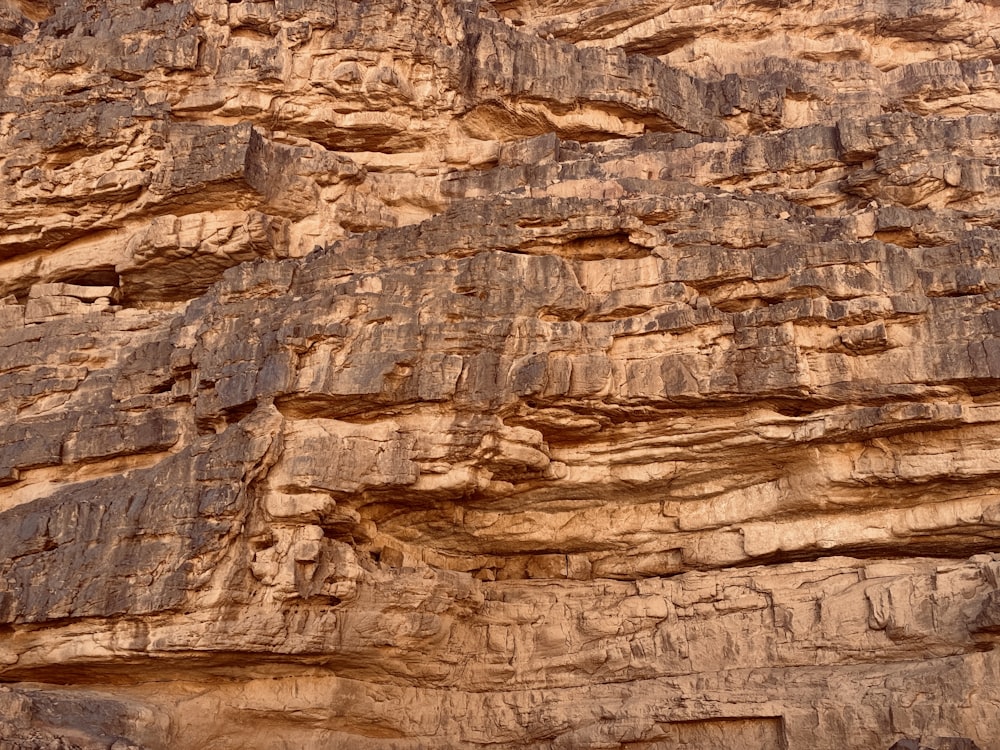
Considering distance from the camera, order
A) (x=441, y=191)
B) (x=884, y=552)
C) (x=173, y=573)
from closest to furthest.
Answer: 1. (x=173, y=573)
2. (x=884, y=552)
3. (x=441, y=191)

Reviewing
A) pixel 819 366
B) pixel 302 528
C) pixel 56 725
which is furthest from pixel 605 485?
pixel 56 725

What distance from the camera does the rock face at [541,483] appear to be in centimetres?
1559

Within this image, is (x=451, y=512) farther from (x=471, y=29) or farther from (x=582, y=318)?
(x=471, y=29)

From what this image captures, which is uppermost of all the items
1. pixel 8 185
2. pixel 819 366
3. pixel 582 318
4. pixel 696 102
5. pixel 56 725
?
pixel 696 102

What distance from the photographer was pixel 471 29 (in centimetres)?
2556

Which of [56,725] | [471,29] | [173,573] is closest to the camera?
[56,725]

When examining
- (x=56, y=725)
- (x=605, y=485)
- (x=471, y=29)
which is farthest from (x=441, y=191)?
(x=56, y=725)

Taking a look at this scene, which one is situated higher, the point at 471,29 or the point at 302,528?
the point at 471,29

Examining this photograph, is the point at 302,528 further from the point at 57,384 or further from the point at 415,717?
the point at 57,384

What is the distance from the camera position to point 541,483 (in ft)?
56.5

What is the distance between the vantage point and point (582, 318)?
1742 cm

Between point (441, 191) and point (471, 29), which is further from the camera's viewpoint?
point (471, 29)

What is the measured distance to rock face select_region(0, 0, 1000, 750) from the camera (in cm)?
1559

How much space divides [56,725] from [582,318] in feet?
31.5
